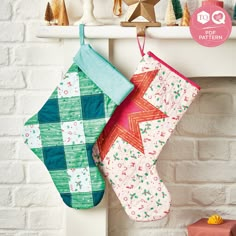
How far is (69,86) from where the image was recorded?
1.58 m

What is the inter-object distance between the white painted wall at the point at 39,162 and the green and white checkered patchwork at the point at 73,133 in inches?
5.4

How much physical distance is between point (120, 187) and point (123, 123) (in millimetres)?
176

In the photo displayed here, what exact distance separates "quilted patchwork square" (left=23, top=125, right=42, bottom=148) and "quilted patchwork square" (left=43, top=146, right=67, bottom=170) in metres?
0.03

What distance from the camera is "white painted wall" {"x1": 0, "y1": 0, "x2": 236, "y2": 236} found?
66.9 inches

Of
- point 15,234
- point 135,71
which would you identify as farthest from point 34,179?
point 135,71

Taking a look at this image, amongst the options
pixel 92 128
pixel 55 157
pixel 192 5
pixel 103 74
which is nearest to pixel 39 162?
pixel 55 157

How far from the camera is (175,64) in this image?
1627 millimetres

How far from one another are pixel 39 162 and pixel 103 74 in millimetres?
368

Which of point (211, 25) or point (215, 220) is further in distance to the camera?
point (215, 220)

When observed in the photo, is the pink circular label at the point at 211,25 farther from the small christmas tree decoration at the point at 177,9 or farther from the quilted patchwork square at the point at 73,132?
the quilted patchwork square at the point at 73,132

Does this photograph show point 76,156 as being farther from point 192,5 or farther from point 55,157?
point 192,5

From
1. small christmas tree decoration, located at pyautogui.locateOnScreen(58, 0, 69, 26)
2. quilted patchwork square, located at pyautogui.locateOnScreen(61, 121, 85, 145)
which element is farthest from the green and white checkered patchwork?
small christmas tree decoration, located at pyautogui.locateOnScreen(58, 0, 69, 26)

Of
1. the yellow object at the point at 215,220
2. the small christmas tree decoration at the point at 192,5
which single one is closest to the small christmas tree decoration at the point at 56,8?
the small christmas tree decoration at the point at 192,5

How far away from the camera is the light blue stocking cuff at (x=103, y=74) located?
1541 mm
